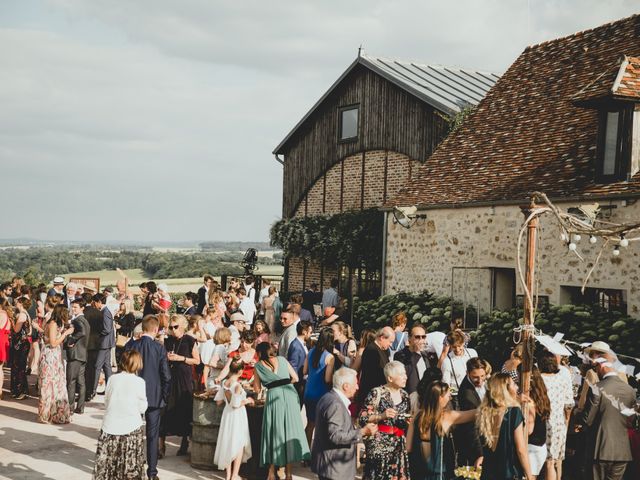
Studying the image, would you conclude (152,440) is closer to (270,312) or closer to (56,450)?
(56,450)

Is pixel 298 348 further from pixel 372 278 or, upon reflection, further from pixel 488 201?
pixel 372 278

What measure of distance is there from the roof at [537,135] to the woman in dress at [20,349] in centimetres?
869

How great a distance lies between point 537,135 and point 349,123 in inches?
348

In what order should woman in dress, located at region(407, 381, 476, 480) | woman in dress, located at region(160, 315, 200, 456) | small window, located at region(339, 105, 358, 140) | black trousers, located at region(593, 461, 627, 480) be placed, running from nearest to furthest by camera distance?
woman in dress, located at region(407, 381, 476, 480), black trousers, located at region(593, 461, 627, 480), woman in dress, located at region(160, 315, 200, 456), small window, located at region(339, 105, 358, 140)

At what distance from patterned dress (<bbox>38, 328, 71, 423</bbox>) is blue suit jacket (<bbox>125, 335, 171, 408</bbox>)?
10.1 ft

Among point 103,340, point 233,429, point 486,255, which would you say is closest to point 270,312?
point 103,340

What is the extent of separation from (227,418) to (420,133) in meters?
14.0

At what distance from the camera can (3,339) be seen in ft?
41.7

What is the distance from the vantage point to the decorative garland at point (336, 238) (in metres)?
21.1

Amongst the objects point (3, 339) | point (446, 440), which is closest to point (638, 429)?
point (446, 440)

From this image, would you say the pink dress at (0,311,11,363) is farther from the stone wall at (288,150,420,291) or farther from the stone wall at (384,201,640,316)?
the stone wall at (288,150,420,291)

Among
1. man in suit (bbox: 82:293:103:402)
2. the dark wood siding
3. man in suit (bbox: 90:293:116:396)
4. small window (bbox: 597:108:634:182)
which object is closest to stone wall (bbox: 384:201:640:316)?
small window (bbox: 597:108:634:182)

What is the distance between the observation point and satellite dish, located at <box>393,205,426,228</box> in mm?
16906

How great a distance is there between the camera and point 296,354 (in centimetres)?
991
